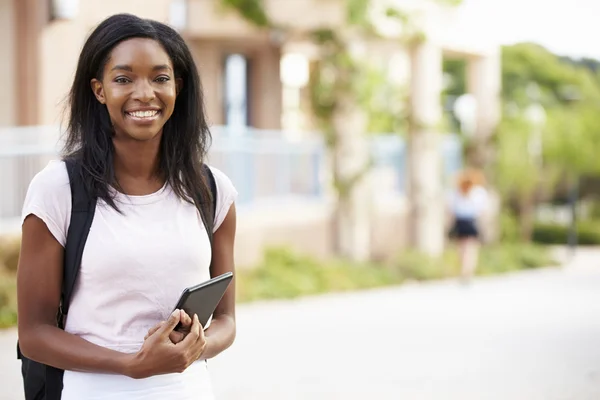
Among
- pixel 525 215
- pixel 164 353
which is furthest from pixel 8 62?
pixel 525 215

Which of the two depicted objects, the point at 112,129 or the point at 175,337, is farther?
the point at 112,129

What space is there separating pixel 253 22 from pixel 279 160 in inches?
88.1

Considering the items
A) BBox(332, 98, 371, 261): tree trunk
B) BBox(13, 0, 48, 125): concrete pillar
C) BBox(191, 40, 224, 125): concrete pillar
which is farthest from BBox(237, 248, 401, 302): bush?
BBox(191, 40, 224, 125): concrete pillar

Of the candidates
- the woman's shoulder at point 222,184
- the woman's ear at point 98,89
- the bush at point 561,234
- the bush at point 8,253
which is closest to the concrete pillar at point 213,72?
the bush at point 8,253

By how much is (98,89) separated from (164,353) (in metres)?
0.69

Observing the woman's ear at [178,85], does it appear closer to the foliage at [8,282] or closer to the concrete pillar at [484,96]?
the foliage at [8,282]

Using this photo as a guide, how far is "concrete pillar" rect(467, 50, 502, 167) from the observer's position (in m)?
24.7

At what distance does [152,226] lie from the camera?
2.69 metres

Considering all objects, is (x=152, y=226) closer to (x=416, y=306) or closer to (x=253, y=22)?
(x=416, y=306)

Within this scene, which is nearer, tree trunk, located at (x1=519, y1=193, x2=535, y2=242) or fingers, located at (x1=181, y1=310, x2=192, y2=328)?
fingers, located at (x1=181, y1=310, x2=192, y2=328)

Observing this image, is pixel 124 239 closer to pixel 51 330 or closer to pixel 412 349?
pixel 51 330

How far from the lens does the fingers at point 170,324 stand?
8.19 feet

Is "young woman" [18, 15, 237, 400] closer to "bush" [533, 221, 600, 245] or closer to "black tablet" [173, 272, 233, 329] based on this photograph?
"black tablet" [173, 272, 233, 329]

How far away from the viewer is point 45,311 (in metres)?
2.62
